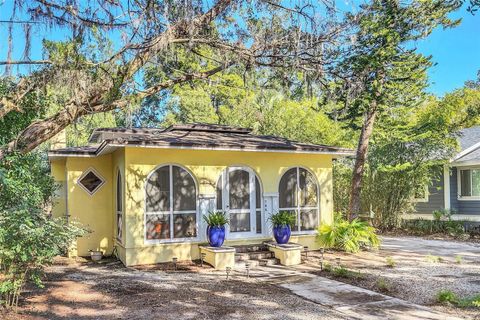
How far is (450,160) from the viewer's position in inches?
672

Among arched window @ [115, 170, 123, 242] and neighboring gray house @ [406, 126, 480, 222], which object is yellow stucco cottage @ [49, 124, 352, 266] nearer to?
arched window @ [115, 170, 123, 242]

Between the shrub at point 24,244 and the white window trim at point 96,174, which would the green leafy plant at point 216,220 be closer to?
the white window trim at point 96,174

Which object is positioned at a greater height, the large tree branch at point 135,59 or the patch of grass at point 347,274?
the large tree branch at point 135,59

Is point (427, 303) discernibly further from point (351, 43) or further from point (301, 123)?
point (301, 123)

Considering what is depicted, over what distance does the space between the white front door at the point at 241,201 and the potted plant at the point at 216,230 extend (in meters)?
0.96

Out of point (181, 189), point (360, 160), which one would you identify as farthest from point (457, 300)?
point (360, 160)

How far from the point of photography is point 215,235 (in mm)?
9961

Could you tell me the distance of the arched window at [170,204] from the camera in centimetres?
1021

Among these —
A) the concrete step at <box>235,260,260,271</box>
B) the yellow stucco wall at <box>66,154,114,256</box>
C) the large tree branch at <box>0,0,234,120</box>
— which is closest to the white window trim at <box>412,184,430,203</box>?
the concrete step at <box>235,260,260,271</box>

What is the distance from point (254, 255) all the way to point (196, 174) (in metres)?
2.49

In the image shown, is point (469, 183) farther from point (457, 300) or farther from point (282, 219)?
point (457, 300)

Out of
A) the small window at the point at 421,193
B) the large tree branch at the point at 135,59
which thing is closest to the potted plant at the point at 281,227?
the large tree branch at the point at 135,59

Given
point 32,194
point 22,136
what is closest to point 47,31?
point 22,136

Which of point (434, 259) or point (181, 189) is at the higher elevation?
point (181, 189)
